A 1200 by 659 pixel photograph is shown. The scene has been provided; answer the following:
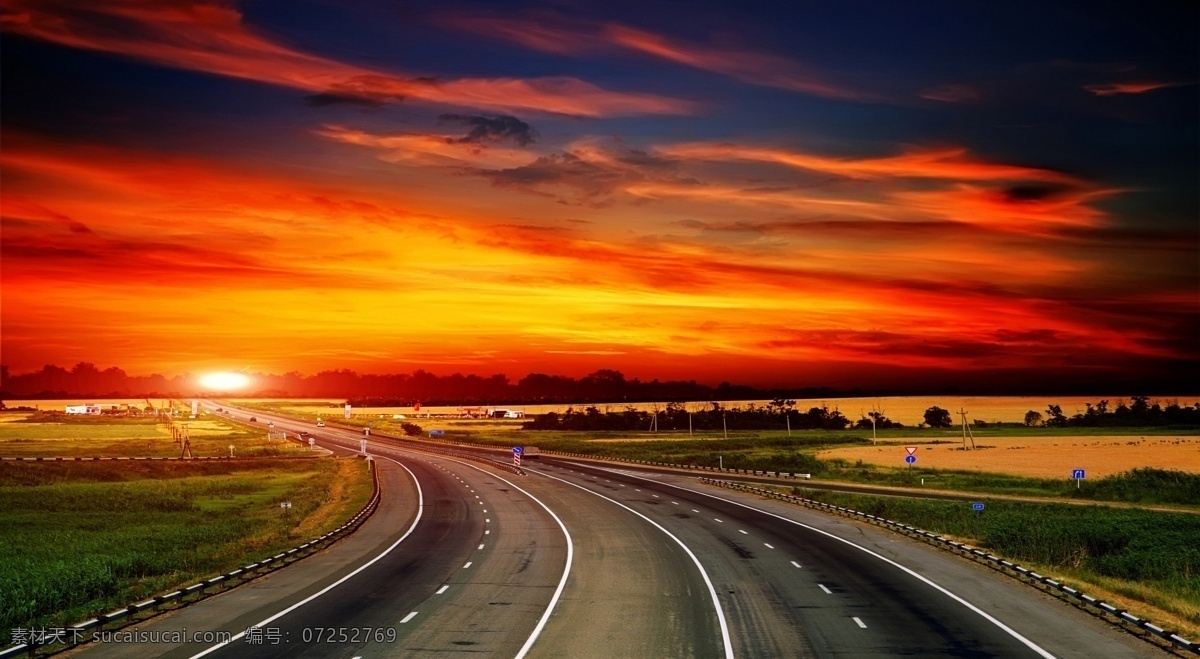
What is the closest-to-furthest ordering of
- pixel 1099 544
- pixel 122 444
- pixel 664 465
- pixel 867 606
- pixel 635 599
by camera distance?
pixel 867 606 → pixel 635 599 → pixel 1099 544 → pixel 664 465 → pixel 122 444

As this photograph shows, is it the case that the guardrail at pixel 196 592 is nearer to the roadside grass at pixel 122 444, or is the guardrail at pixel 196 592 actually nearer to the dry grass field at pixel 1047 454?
the dry grass field at pixel 1047 454

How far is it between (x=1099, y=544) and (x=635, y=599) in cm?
3540

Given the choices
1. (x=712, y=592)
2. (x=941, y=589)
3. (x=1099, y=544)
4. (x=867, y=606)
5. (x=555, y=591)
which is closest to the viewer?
(x=867, y=606)

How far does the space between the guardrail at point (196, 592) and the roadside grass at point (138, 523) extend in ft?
5.08

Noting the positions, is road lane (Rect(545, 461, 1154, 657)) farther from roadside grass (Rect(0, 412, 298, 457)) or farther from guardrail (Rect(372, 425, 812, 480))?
roadside grass (Rect(0, 412, 298, 457))

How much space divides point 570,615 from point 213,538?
33912mm

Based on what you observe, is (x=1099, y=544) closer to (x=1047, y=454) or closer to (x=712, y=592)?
(x=712, y=592)

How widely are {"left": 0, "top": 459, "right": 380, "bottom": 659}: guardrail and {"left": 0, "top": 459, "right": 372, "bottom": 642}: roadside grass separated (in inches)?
60.9

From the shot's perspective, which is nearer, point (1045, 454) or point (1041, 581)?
point (1041, 581)

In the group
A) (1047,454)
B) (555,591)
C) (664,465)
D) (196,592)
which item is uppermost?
(196,592)

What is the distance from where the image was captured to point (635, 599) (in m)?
34.2

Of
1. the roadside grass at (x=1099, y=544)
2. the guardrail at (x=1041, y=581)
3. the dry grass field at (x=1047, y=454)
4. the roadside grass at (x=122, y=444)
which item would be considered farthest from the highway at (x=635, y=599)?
the roadside grass at (x=122, y=444)

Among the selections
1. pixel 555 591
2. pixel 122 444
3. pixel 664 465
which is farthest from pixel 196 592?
pixel 122 444

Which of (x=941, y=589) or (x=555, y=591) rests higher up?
(x=555, y=591)
